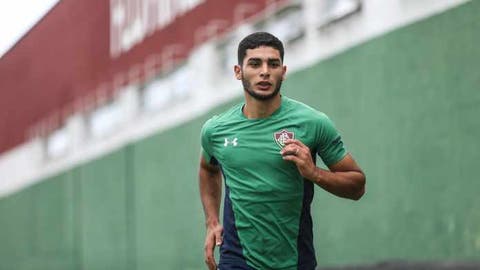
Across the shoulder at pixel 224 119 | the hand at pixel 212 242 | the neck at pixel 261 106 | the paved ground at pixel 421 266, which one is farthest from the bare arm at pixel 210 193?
the paved ground at pixel 421 266

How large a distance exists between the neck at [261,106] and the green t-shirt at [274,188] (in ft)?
0.07

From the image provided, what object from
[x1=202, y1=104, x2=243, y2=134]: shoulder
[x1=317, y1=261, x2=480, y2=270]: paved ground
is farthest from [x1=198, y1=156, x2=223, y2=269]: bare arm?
[x1=317, y1=261, x2=480, y2=270]: paved ground

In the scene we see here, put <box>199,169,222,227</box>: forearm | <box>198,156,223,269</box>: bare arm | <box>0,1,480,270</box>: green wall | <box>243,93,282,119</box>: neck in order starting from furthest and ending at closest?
<box>0,1,480,270</box>: green wall
<box>199,169,222,227</box>: forearm
<box>198,156,223,269</box>: bare arm
<box>243,93,282,119</box>: neck

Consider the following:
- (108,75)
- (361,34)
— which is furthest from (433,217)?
(108,75)

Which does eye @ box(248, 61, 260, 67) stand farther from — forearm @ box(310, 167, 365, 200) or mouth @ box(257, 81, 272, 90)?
forearm @ box(310, 167, 365, 200)

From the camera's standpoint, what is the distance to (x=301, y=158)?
4789 mm

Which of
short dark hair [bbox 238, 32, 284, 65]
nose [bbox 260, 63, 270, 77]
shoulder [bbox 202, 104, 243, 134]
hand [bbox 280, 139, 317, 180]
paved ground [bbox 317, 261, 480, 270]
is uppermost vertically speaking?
short dark hair [bbox 238, 32, 284, 65]

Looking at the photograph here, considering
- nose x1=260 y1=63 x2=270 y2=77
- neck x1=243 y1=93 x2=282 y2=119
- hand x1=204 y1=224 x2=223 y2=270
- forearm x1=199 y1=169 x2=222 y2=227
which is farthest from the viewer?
forearm x1=199 y1=169 x2=222 y2=227

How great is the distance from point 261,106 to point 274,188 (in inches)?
14.5

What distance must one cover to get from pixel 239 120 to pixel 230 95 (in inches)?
505

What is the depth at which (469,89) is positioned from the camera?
10.9 metres

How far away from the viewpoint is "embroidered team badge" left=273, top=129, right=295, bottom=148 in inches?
197

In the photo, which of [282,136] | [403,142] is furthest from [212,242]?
[403,142]

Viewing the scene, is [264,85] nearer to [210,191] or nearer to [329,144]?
[329,144]
